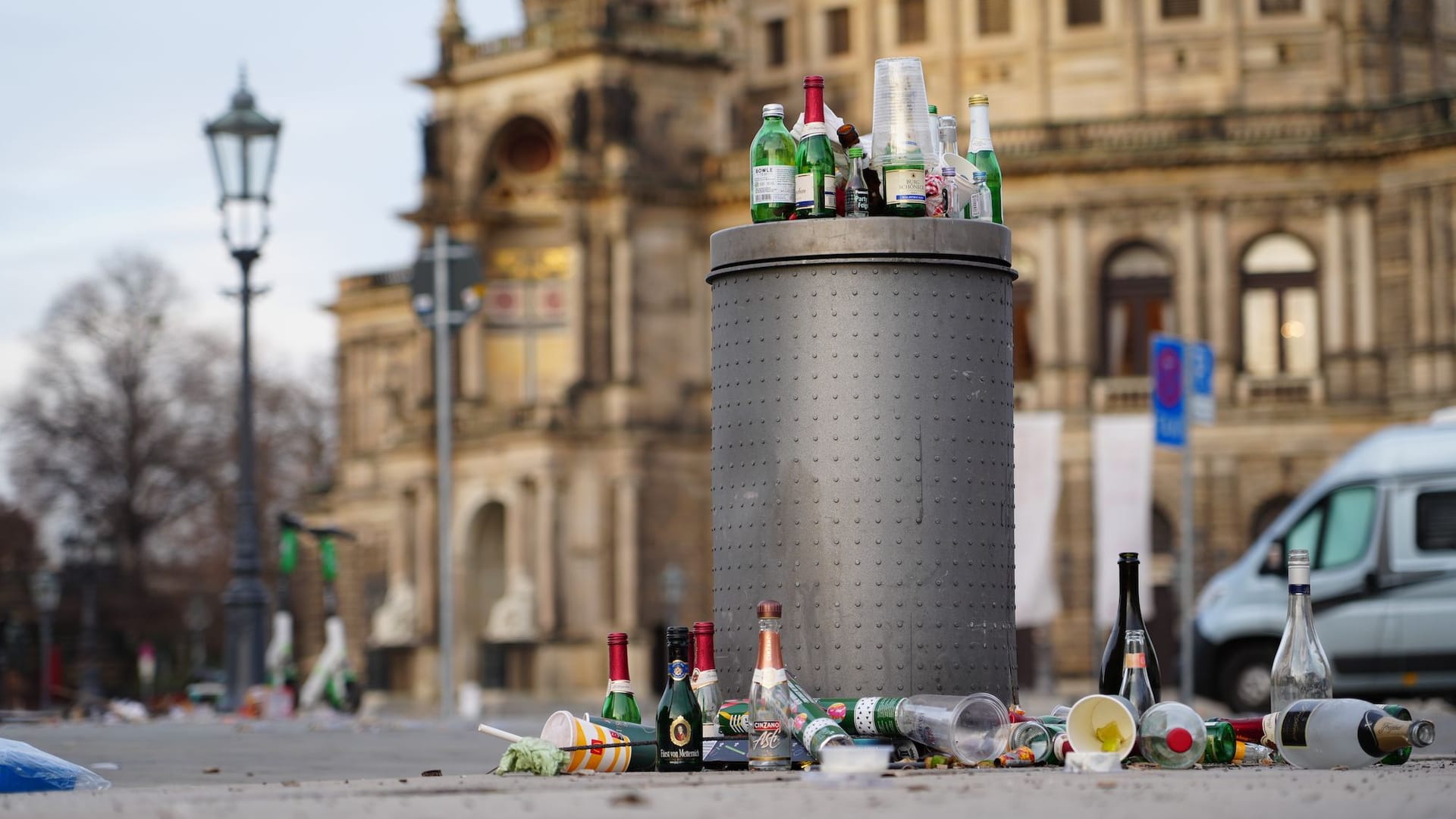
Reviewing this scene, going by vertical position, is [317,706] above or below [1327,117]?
below

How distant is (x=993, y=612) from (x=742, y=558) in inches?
38.2

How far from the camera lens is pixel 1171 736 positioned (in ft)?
32.7

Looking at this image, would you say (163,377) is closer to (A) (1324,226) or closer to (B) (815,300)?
(A) (1324,226)

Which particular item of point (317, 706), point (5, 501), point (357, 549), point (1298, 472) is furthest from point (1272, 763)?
point (5, 501)

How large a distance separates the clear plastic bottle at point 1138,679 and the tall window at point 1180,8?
171ft

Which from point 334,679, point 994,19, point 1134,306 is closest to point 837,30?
point 994,19

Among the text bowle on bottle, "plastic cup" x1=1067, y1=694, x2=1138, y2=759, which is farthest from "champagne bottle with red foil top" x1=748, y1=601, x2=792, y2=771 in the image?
the text bowle on bottle

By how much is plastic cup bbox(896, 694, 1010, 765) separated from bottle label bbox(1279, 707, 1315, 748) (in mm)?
1064

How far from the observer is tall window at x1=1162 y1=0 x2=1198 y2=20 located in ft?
201

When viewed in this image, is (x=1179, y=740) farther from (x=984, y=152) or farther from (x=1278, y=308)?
(x=1278, y=308)

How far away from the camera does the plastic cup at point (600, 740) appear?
9.79 meters

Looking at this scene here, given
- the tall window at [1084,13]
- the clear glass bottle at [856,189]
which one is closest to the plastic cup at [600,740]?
the clear glass bottle at [856,189]

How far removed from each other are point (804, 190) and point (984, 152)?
0.94 metres

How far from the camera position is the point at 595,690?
60.9m
